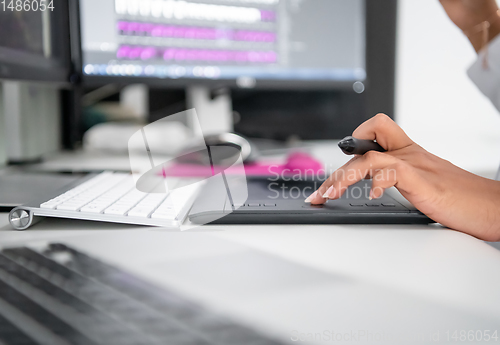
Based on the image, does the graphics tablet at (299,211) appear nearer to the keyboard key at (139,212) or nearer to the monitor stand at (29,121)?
the keyboard key at (139,212)

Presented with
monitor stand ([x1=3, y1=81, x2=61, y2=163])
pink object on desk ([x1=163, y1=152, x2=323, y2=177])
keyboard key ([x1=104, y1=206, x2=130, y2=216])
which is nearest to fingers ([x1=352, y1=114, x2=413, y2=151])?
pink object on desk ([x1=163, y1=152, x2=323, y2=177])

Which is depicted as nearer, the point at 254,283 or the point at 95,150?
the point at 254,283

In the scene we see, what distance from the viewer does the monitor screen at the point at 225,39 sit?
2.43 feet

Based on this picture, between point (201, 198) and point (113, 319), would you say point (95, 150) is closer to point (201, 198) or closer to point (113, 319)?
point (201, 198)

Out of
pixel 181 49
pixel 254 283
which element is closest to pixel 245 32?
pixel 181 49

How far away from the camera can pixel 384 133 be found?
41 cm

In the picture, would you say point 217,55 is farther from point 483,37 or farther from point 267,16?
point 483,37

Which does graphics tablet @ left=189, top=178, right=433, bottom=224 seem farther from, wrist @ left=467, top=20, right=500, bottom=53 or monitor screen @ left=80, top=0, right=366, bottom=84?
monitor screen @ left=80, top=0, right=366, bottom=84

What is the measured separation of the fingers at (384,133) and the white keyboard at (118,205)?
213 mm

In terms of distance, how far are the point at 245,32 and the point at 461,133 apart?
0.52 metres

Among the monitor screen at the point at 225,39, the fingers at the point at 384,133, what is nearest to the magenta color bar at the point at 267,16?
the monitor screen at the point at 225,39

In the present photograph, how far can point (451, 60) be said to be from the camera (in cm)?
84

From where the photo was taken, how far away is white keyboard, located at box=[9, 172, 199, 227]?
1.15 feet

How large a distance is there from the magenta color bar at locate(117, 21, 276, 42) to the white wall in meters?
0.36
